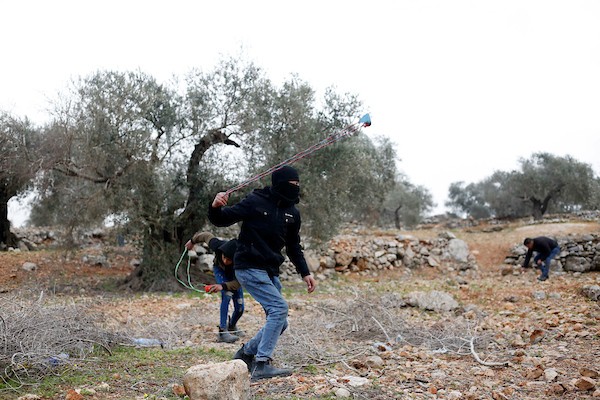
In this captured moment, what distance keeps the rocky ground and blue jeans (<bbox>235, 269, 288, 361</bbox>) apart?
0.30 m

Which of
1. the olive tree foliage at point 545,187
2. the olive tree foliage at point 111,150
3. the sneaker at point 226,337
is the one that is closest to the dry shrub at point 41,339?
the sneaker at point 226,337

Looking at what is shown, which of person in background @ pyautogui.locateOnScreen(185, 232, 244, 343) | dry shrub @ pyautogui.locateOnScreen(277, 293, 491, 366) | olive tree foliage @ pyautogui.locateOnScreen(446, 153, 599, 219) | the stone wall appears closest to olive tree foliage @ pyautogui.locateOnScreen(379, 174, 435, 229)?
olive tree foliage @ pyautogui.locateOnScreen(446, 153, 599, 219)

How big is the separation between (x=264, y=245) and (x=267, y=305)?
0.56 metres

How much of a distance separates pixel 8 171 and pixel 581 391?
13939 millimetres

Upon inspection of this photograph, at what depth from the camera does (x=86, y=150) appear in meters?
13.1

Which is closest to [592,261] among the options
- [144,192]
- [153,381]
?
[144,192]

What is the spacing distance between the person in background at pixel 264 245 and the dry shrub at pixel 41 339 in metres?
1.81

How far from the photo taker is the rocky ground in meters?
4.67

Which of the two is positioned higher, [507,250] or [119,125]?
[119,125]

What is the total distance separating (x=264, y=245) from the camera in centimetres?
494

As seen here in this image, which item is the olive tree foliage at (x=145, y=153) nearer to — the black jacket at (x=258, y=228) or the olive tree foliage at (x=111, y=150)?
the olive tree foliage at (x=111, y=150)

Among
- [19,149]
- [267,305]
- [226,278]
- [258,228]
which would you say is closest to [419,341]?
[226,278]

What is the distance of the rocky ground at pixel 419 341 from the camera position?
4668 mm

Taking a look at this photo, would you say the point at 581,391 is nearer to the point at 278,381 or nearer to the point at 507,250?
the point at 278,381
